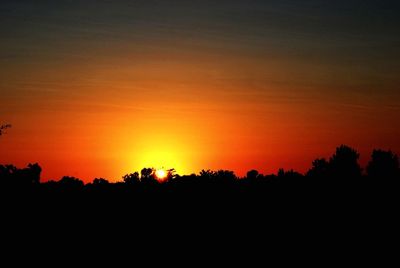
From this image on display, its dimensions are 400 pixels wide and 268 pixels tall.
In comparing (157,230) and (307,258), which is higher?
(157,230)

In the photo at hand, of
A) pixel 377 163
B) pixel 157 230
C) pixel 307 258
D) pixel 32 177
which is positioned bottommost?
pixel 307 258

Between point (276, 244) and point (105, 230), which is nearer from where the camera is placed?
point (276, 244)

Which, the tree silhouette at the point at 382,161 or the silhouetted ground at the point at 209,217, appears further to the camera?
the tree silhouette at the point at 382,161

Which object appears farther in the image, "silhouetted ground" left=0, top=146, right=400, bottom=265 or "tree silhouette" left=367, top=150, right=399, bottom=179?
"tree silhouette" left=367, top=150, right=399, bottom=179

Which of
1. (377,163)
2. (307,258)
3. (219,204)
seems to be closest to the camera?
(307,258)

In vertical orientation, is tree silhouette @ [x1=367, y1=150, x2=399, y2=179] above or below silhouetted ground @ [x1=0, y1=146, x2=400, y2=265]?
above

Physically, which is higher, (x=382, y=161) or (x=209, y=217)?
(x=382, y=161)

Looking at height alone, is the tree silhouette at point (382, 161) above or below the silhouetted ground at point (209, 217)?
above

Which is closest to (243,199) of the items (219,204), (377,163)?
(219,204)

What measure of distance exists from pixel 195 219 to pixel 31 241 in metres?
9.17

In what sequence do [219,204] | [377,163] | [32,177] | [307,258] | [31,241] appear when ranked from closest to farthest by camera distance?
[307,258] → [31,241] → [219,204] → [32,177] → [377,163]

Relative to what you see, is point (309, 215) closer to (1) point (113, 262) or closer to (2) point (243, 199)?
(2) point (243, 199)

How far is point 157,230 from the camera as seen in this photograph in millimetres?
36438

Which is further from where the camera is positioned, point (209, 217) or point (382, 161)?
point (382, 161)
